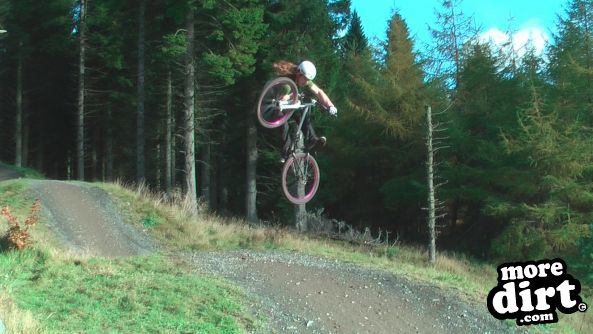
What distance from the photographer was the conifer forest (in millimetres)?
19969

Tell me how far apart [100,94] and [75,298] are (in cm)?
2744

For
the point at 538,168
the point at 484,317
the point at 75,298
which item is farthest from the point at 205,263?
the point at 538,168

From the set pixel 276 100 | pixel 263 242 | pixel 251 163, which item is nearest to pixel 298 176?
pixel 276 100

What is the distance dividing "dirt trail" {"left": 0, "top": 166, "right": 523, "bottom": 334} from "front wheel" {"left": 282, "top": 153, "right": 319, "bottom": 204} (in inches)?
92.3

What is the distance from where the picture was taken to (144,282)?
10.2 m

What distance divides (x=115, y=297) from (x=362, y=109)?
1742 centimetres

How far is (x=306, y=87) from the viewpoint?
737 cm

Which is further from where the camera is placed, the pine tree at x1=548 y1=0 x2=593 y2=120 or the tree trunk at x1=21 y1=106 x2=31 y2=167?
the tree trunk at x1=21 y1=106 x2=31 y2=167

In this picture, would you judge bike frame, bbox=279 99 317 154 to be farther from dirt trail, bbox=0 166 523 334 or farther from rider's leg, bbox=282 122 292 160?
dirt trail, bbox=0 166 523 334

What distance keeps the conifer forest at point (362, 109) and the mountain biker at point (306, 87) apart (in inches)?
361

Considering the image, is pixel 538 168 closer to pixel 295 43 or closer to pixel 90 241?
pixel 295 43

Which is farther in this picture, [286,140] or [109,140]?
[109,140]

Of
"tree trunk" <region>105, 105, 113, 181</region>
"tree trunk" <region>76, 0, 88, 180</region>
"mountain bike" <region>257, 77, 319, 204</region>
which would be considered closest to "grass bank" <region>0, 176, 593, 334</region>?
"mountain bike" <region>257, 77, 319, 204</region>

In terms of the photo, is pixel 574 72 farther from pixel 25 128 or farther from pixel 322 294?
pixel 25 128
